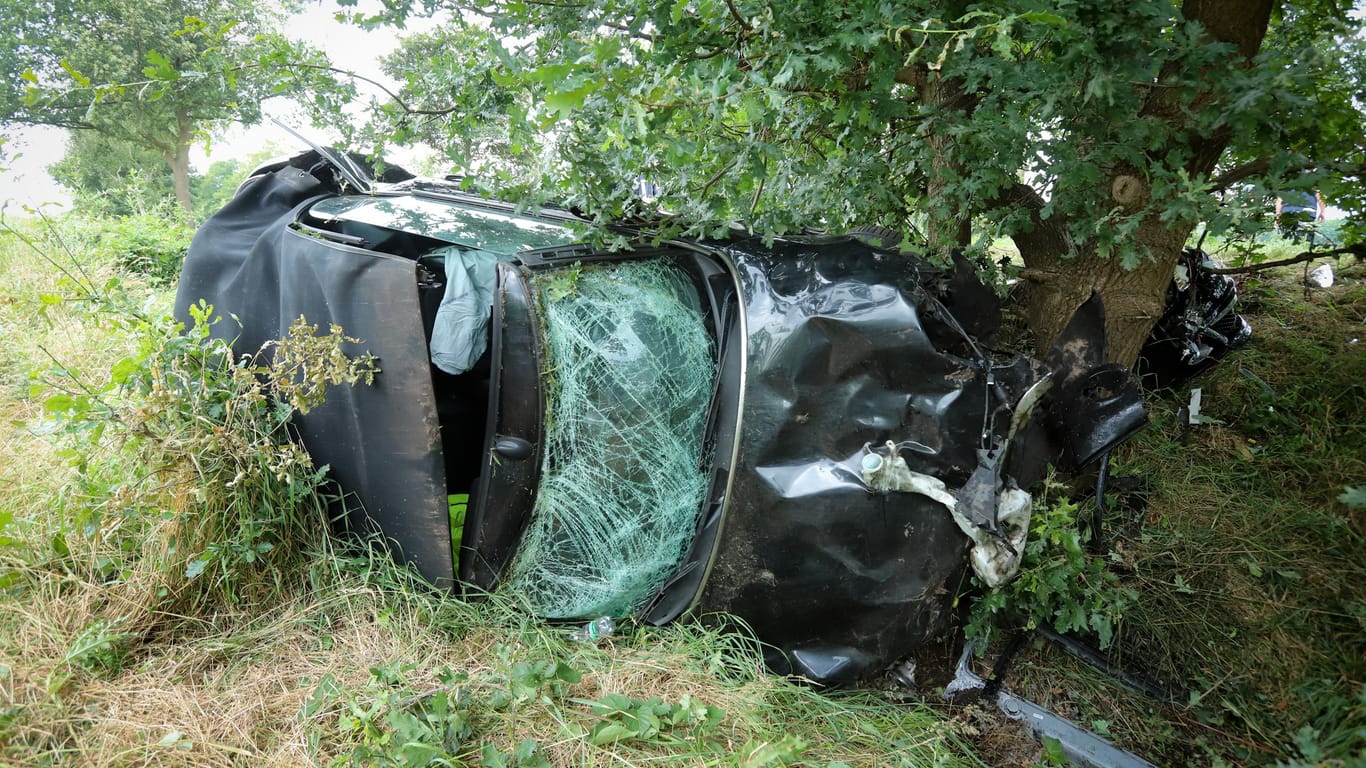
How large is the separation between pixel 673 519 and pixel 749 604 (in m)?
0.39

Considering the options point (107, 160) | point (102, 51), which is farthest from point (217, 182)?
point (102, 51)

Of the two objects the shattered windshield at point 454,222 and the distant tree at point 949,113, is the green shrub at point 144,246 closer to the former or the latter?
the shattered windshield at point 454,222

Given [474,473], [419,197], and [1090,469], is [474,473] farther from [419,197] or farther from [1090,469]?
[1090,469]

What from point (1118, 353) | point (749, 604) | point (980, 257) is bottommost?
point (749, 604)

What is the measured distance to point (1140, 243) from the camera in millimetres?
2289

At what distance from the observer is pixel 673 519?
7.83 feet

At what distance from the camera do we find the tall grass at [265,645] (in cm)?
194

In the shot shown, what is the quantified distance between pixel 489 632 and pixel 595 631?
0.38 meters

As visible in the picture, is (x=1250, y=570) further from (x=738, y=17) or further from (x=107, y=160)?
(x=107, y=160)

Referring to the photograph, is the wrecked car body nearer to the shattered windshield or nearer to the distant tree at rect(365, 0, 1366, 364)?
the distant tree at rect(365, 0, 1366, 364)

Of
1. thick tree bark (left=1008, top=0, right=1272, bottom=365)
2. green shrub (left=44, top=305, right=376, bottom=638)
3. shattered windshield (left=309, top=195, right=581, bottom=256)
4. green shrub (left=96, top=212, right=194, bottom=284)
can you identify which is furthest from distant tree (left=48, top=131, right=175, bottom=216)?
thick tree bark (left=1008, top=0, right=1272, bottom=365)

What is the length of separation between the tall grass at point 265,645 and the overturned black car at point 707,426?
17 cm

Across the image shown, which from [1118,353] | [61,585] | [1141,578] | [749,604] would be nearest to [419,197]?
[61,585]

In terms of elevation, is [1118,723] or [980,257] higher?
[980,257]
